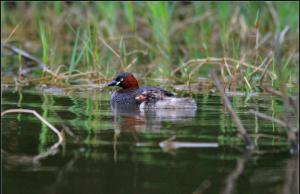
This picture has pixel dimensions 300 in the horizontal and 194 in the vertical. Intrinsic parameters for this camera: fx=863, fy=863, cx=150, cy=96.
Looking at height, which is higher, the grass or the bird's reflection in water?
the grass

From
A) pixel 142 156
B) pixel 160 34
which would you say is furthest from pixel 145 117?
pixel 160 34

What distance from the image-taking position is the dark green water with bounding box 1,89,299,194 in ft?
18.2

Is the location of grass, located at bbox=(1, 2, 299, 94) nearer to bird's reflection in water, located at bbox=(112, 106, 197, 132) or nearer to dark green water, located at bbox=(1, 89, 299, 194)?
bird's reflection in water, located at bbox=(112, 106, 197, 132)

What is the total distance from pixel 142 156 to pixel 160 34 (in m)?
8.19

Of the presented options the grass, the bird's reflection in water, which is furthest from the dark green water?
the grass

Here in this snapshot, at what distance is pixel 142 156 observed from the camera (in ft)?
21.0

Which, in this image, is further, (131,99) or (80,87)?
(80,87)

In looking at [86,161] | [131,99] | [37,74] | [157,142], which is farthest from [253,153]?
[37,74]

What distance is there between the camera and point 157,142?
7.02 metres

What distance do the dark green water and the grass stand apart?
293cm

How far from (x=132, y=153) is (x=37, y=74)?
22.6ft

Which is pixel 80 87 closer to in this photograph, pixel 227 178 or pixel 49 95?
pixel 49 95

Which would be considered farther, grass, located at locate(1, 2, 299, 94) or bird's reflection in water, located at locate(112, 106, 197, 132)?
grass, located at locate(1, 2, 299, 94)

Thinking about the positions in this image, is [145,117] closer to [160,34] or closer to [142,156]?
[142,156]
